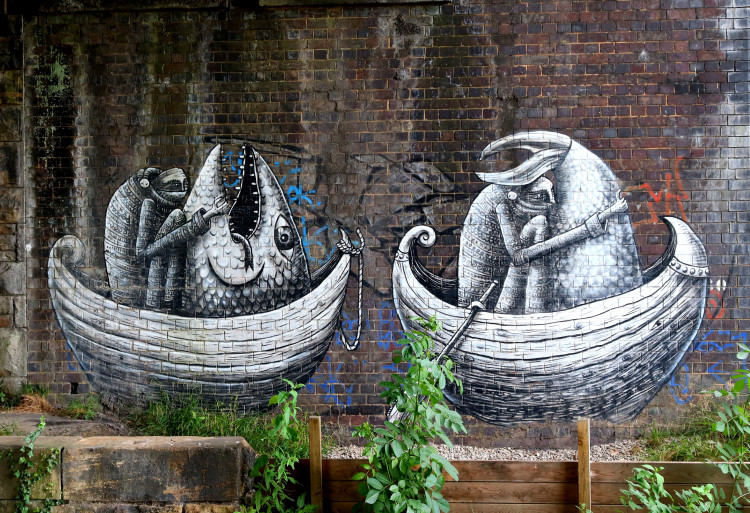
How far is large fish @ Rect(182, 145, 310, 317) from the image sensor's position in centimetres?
613

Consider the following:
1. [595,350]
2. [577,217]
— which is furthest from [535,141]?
[595,350]

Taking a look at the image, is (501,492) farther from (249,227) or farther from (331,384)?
(249,227)

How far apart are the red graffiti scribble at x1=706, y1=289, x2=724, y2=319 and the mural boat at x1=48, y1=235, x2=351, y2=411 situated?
3894 mm

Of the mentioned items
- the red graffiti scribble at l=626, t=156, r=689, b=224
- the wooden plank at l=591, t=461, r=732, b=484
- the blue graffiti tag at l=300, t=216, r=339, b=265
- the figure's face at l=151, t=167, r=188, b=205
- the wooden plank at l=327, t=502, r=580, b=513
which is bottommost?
the wooden plank at l=327, t=502, r=580, b=513

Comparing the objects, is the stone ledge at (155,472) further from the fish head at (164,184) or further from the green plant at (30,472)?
the fish head at (164,184)

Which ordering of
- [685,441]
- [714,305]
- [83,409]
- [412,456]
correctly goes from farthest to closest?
1. [83,409]
2. [714,305]
3. [685,441]
4. [412,456]

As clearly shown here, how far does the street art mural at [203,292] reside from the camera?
609 centimetres

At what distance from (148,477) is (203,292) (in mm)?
2969

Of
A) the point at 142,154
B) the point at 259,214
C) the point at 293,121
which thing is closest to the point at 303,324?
the point at 259,214

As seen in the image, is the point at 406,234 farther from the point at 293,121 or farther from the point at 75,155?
the point at 75,155

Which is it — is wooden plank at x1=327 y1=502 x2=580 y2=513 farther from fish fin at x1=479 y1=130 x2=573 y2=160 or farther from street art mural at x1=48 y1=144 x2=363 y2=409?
fish fin at x1=479 y1=130 x2=573 y2=160

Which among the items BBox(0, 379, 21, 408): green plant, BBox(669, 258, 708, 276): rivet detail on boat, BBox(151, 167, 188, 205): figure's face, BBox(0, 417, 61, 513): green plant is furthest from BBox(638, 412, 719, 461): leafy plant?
BBox(0, 379, 21, 408): green plant

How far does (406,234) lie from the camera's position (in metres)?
6.11

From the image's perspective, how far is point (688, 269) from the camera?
5961 millimetres
